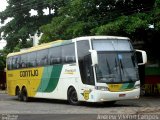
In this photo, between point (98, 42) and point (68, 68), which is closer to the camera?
point (98, 42)

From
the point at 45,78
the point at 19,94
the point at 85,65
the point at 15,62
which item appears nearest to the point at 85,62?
the point at 85,65

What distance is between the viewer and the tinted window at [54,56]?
76.5 ft

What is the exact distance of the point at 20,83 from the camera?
94.3 feet

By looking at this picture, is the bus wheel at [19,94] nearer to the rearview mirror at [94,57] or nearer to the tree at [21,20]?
the rearview mirror at [94,57]

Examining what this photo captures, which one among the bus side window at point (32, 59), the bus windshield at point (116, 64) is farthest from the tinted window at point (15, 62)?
the bus windshield at point (116, 64)

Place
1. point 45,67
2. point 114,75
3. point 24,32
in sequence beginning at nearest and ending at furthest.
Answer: point 114,75, point 45,67, point 24,32

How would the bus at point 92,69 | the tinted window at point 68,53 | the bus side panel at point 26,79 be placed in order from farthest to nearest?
1. the bus side panel at point 26,79
2. the tinted window at point 68,53
3. the bus at point 92,69

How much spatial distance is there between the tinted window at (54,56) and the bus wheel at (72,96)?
170 centimetres

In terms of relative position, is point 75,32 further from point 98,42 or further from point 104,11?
point 98,42

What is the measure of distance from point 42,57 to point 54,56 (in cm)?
166

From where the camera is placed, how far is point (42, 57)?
2530 centimetres

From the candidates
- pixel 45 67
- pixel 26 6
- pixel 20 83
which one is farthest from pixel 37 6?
pixel 45 67

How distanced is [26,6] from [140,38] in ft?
55.9

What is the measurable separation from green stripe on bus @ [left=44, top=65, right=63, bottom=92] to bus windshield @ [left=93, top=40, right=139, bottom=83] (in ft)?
10.4
